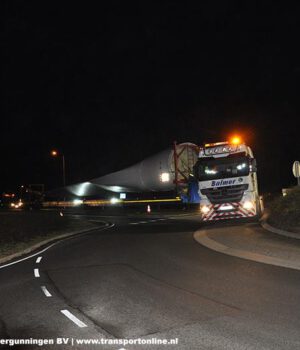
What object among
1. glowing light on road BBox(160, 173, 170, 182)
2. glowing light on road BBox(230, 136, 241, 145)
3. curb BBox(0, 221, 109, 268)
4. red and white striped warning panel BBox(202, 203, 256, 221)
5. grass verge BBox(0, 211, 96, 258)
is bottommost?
curb BBox(0, 221, 109, 268)

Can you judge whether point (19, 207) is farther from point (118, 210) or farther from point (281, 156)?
point (281, 156)

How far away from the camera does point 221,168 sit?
20438mm

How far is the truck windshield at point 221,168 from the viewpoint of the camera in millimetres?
20172

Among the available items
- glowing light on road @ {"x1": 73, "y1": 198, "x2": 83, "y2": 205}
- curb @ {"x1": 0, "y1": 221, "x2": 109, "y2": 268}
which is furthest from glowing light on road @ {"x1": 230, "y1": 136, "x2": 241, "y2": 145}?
glowing light on road @ {"x1": 73, "y1": 198, "x2": 83, "y2": 205}

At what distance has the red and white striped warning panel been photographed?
20484 millimetres

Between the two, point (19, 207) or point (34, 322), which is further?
point (19, 207)

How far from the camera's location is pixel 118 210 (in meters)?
42.2

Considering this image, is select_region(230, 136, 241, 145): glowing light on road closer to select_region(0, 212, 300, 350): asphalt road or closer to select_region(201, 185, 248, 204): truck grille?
select_region(201, 185, 248, 204): truck grille

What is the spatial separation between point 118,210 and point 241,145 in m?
23.3

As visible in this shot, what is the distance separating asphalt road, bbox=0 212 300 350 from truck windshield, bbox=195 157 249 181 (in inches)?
309

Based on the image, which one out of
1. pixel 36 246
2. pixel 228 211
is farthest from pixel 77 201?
pixel 228 211

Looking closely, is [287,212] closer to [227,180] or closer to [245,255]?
[227,180]

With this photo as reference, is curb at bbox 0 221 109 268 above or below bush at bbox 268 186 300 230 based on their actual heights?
below

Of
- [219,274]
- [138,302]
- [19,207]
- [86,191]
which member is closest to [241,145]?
[219,274]
